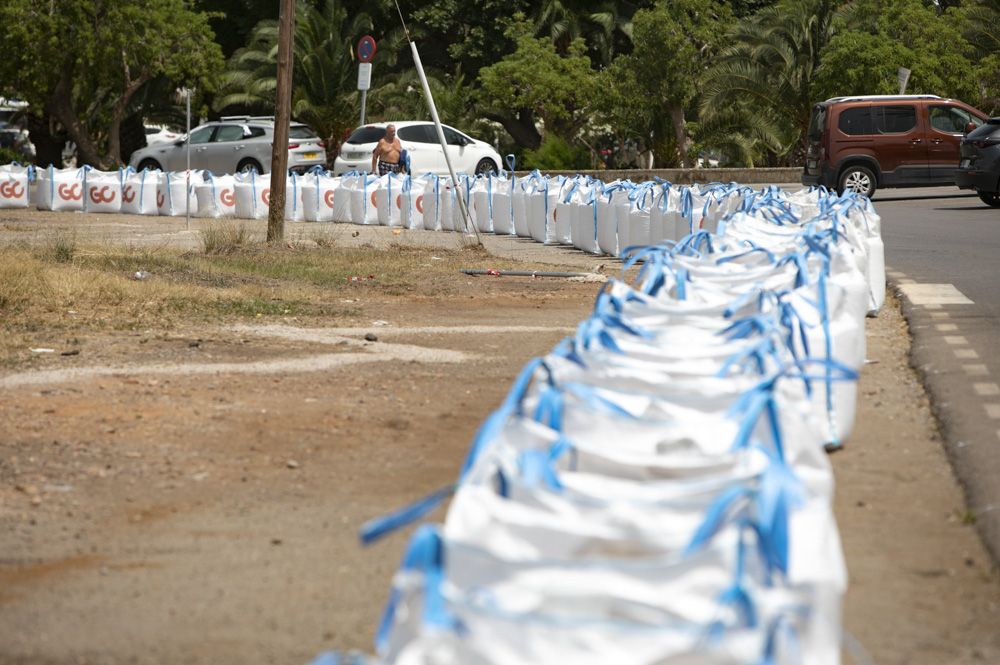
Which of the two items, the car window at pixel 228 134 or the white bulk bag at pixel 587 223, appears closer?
the white bulk bag at pixel 587 223

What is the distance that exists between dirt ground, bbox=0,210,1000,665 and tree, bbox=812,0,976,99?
1026 inches

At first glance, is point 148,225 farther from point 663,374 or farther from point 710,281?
point 663,374

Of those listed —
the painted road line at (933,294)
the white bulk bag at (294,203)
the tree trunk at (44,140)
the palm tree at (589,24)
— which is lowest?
the painted road line at (933,294)

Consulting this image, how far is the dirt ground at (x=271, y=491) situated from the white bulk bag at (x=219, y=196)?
1559 cm

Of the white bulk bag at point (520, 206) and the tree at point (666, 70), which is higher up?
the tree at point (666, 70)

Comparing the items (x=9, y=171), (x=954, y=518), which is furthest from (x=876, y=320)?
(x=9, y=171)

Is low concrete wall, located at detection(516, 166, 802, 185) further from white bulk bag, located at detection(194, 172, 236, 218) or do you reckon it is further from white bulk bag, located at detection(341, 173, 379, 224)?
white bulk bag, located at detection(194, 172, 236, 218)

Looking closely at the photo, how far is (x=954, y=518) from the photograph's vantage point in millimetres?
5535

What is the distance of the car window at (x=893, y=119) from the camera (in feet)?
85.6

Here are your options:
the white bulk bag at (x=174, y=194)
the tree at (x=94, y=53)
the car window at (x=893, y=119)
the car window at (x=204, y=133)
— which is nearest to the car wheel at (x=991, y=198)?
the car window at (x=893, y=119)

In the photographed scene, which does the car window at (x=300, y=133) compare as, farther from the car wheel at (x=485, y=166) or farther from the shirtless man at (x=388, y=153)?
the shirtless man at (x=388, y=153)

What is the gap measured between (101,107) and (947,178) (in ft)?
83.8

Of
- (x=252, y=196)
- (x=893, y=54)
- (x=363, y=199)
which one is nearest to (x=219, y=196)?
(x=252, y=196)

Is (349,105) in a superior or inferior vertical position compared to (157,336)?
superior
